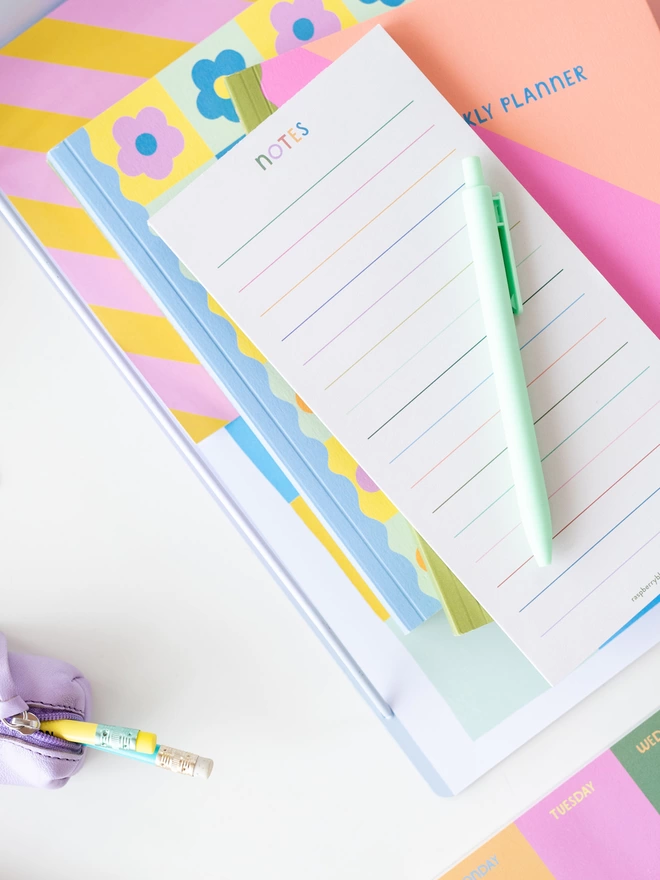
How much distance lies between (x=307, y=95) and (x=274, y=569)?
36 cm

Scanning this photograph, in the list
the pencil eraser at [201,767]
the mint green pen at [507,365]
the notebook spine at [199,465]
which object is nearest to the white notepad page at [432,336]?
the mint green pen at [507,365]

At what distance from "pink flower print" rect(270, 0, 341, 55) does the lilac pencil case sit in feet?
1.73

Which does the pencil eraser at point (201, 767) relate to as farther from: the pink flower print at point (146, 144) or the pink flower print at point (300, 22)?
the pink flower print at point (300, 22)

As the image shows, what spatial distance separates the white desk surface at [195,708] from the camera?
0.60 m

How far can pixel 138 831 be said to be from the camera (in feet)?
1.99

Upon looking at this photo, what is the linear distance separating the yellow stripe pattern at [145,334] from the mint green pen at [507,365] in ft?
0.79

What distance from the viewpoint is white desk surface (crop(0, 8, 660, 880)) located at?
0.60m

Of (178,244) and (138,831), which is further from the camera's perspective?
(138,831)

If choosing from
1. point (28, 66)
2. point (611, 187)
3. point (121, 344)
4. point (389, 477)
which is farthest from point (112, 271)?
point (611, 187)

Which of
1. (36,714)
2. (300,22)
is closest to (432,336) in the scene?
(300,22)

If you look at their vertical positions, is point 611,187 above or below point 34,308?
below

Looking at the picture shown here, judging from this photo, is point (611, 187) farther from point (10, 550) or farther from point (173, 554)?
point (10, 550)

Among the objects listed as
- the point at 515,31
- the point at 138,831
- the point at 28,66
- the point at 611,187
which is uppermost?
the point at 28,66

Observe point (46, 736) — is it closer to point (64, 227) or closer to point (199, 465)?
point (199, 465)
